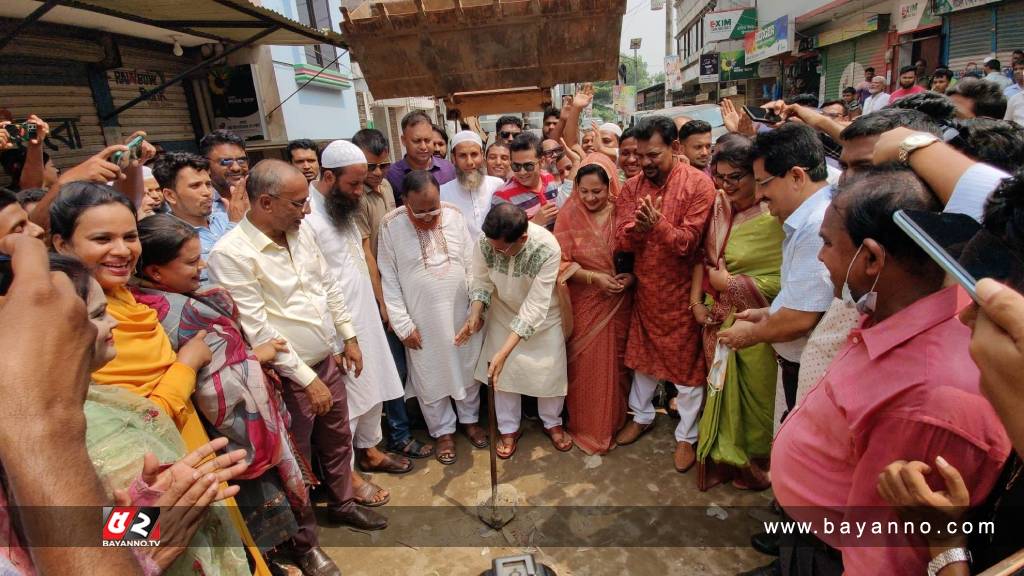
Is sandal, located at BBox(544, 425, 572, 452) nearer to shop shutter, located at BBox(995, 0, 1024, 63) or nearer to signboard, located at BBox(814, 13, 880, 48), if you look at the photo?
shop shutter, located at BBox(995, 0, 1024, 63)

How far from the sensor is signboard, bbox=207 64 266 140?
7836mm

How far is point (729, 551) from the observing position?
2.55 m

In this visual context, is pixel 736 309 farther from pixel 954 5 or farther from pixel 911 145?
pixel 954 5

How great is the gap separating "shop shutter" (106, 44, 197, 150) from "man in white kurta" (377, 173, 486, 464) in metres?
5.24

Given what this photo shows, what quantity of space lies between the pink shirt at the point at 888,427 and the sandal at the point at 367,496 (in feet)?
7.58

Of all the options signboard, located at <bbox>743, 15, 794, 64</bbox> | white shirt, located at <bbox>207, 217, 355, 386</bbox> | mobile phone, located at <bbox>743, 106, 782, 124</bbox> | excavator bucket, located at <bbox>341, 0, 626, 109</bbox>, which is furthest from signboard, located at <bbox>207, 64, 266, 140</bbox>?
signboard, located at <bbox>743, 15, 794, 64</bbox>

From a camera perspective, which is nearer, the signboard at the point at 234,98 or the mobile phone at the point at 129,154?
the mobile phone at the point at 129,154

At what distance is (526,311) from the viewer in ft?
10.2

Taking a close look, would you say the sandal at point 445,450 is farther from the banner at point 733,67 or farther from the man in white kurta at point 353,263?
the banner at point 733,67

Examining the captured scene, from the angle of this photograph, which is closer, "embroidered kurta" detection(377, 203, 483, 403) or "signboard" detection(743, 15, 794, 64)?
"embroidered kurta" detection(377, 203, 483, 403)

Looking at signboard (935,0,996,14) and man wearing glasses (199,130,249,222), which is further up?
signboard (935,0,996,14)

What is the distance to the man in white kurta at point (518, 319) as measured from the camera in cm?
299

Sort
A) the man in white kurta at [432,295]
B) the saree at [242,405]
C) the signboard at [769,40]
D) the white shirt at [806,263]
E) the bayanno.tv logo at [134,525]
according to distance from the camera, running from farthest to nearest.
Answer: the signboard at [769,40], the man in white kurta at [432,295], the white shirt at [806,263], the saree at [242,405], the bayanno.tv logo at [134,525]

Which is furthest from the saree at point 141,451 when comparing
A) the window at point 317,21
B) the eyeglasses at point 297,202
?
the window at point 317,21
